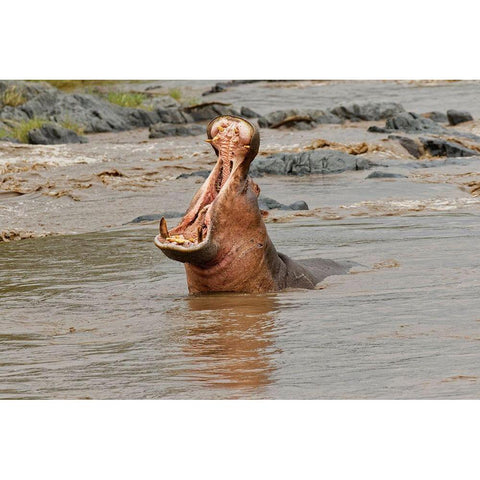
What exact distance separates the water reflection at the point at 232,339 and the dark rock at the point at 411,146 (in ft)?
33.3

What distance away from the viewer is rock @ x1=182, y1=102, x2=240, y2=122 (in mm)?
22281

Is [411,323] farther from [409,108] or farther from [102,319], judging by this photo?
[409,108]

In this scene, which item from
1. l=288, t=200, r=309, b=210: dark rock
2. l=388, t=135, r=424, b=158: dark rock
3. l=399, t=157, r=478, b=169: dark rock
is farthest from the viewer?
l=388, t=135, r=424, b=158: dark rock

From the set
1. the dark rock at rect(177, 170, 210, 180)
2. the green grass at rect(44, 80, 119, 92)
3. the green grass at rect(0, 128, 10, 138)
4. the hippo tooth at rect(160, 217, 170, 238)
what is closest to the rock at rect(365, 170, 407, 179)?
the dark rock at rect(177, 170, 210, 180)

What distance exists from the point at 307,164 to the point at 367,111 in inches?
244

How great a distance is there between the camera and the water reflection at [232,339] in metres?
5.82

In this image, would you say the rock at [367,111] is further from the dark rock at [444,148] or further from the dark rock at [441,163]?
the dark rock at [441,163]

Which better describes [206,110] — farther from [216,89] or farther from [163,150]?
[163,150]

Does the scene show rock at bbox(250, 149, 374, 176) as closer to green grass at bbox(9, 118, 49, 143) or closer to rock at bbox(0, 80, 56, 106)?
green grass at bbox(9, 118, 49, 143)

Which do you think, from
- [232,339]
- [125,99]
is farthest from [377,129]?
[232,339]

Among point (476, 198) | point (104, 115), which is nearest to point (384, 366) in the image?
point (476, 198)

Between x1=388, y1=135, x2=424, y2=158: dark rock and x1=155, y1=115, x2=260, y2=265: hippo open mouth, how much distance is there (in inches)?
406

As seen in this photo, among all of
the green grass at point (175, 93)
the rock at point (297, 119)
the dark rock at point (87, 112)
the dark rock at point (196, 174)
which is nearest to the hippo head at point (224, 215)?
the dark rock at point (196, 174)

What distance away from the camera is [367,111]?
71.8ft
